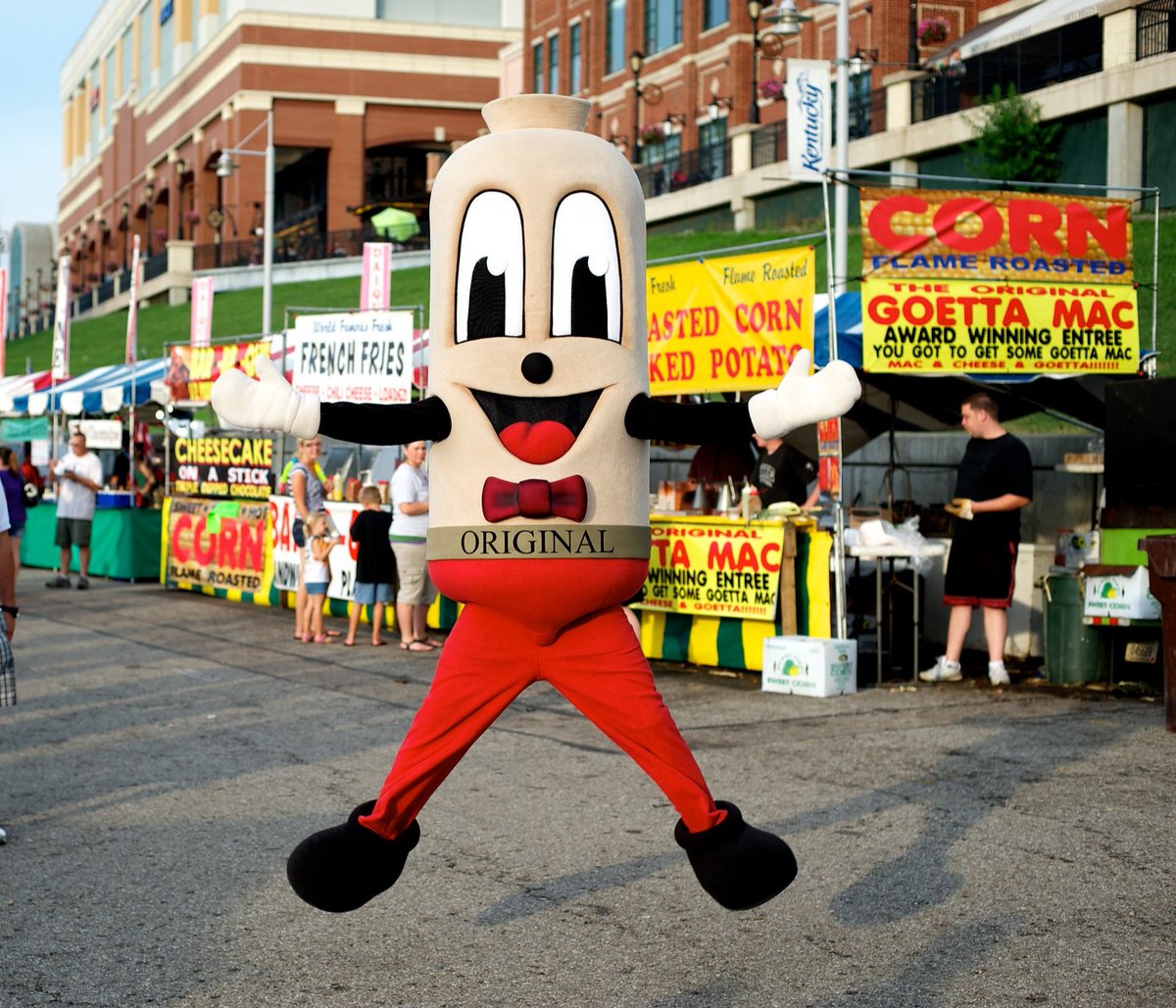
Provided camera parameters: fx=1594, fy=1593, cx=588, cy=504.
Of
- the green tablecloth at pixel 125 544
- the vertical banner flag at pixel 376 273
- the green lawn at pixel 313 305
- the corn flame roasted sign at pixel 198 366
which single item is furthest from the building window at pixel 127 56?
the corn flame roasted sign at pixel 198 366

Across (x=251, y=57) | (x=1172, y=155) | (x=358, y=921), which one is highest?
(x=251, y=57)

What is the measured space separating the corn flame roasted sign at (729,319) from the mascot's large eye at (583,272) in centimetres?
677

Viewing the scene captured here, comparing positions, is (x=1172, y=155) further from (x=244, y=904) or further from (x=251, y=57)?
(x=251, y=57)

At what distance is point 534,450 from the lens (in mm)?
4480

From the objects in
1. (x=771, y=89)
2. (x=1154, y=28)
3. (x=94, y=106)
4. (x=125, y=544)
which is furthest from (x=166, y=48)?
(x=125, y=544)

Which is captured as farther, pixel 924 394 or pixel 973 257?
pixel 924 394

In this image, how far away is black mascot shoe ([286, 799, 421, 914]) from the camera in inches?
175

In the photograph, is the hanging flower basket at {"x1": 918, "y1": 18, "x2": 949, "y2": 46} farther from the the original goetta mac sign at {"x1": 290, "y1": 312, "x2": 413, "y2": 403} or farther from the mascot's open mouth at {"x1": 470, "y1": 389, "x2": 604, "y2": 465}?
the mascot's open mouth at {"x1": 470, "y1": 389, "x2": 604, "y2": 465}

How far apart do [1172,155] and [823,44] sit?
1654cm

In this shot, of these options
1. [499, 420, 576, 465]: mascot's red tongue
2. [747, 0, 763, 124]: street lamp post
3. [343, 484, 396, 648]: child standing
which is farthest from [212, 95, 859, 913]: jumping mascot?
[747, 0, 763, 124]: street lamp post

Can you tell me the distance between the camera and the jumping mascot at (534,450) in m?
4.44

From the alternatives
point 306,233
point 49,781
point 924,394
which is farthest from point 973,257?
point 306,233

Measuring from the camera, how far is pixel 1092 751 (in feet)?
28.2

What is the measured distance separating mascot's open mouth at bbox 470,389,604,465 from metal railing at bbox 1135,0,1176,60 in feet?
95.3
